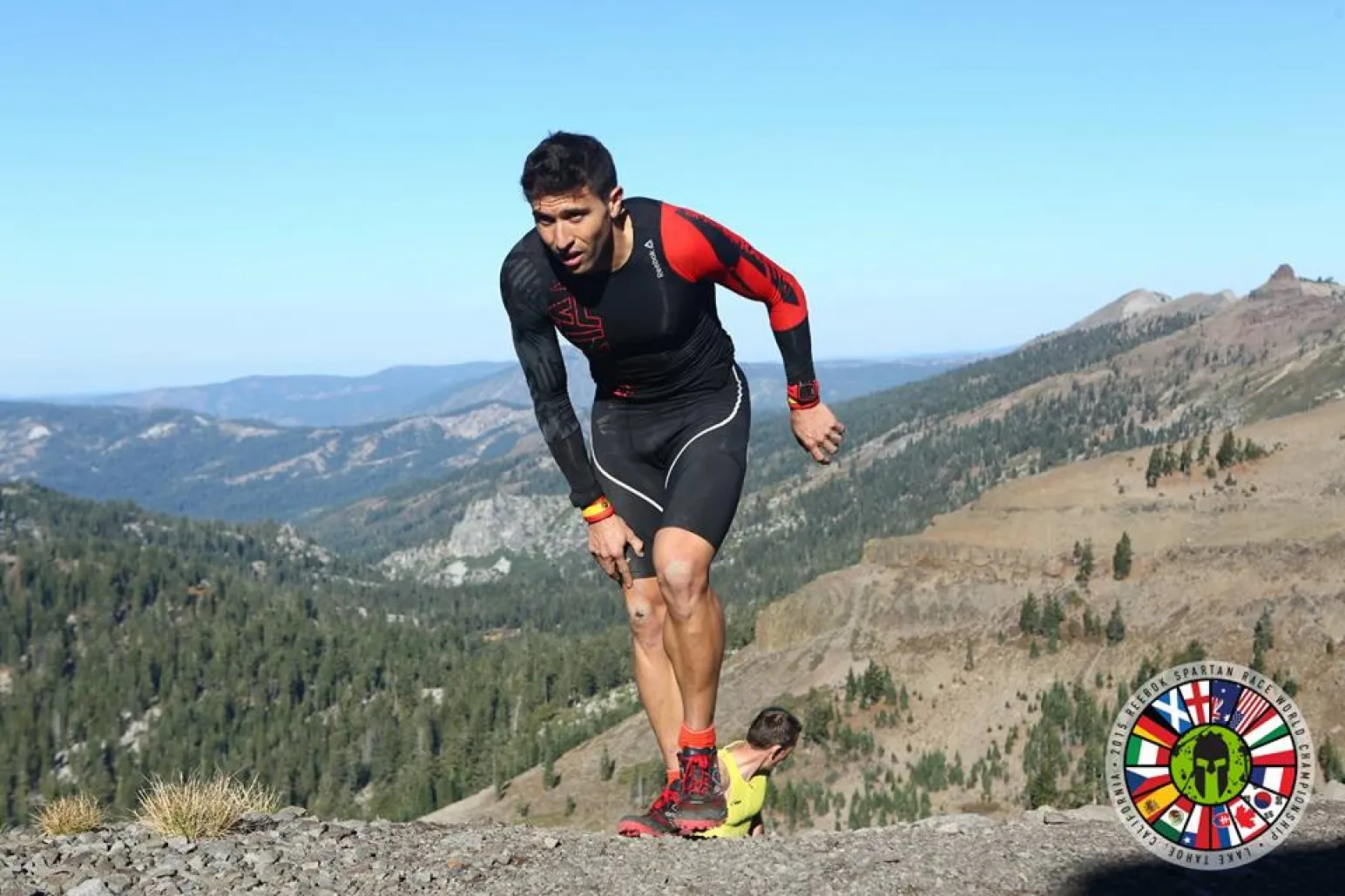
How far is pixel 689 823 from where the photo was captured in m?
8.30

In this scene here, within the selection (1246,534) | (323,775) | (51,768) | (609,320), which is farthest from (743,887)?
(51,768)

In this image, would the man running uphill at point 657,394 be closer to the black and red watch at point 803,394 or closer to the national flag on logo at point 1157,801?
the black and red watch at point 803,394

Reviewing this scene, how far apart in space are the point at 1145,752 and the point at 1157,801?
50 centimetres

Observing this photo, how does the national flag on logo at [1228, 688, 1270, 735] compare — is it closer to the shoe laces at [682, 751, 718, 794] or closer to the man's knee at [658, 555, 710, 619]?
the man's knee at [658, 555, 710, 619]

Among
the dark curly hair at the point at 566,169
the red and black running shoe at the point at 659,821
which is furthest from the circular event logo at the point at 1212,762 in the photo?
the dark curly hair at the point at 566,169

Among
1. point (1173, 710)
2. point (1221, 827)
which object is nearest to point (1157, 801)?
point (1221, 827)

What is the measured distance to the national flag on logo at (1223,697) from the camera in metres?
6.37

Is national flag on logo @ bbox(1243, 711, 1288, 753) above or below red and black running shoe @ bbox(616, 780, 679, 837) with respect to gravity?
above

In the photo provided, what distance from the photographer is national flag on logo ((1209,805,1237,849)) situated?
6707 millimetres

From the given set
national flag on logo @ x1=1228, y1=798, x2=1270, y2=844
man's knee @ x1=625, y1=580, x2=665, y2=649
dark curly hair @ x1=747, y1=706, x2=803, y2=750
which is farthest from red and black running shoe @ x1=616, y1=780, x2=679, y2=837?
national flag on logo @ x1=1228, y1=798, x2=1270, y2=844

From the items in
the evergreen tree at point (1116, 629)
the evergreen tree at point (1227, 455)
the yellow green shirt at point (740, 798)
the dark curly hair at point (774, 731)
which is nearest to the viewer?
the yellow green shirt at point (740, 798)

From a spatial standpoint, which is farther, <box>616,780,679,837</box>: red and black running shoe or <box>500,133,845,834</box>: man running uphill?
<box>616,780,679,837</box>: red and black running shoe

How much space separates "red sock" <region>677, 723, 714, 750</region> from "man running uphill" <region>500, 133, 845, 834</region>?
0.05 ft

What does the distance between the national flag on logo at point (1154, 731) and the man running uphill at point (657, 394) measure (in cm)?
278
